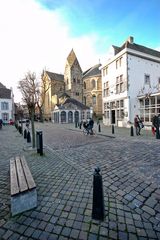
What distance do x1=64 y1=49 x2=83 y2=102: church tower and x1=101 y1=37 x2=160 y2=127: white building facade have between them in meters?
30.8

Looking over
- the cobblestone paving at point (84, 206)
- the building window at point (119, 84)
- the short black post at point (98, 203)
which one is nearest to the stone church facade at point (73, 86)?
the building window at point (119, 84)

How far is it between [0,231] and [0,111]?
4615 centimetres

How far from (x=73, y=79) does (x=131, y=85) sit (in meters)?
38.0

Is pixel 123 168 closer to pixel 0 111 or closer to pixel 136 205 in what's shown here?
pixel 136 205

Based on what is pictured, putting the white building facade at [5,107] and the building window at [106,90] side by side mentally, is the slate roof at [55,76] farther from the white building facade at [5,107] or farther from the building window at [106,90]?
the building window at [106,90]

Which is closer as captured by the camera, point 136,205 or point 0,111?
point 136,205

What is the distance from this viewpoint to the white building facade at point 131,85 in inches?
810

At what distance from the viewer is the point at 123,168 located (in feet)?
16.7

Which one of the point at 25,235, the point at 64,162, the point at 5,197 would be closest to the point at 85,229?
the point at 25,235

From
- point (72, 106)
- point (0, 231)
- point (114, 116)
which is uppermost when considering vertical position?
point (72, 106)

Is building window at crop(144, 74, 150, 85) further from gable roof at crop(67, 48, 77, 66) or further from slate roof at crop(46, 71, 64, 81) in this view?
slate roof at crop(46, 71, 64, 81)

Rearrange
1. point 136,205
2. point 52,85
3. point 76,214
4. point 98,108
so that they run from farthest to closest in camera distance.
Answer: point 52,85, point 98,108, point 136,205, point 76,214

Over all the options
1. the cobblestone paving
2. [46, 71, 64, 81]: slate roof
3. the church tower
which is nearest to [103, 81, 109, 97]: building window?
the cobblestone paving

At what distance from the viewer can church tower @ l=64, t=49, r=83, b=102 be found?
185 ft
